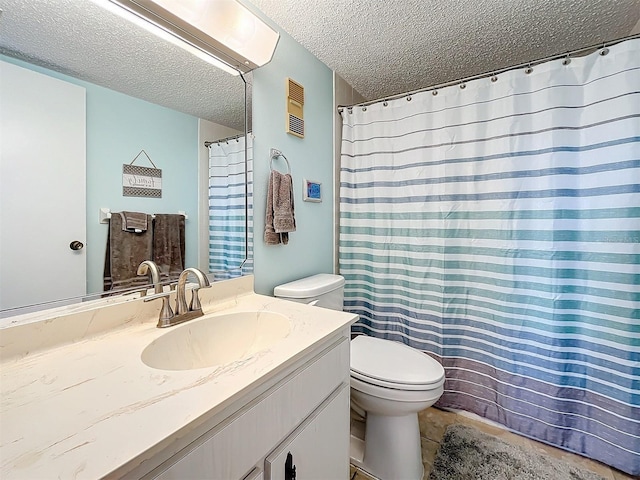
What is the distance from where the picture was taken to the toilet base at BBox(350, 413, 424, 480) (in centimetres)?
120

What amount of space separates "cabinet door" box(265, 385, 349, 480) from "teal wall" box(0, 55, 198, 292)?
70cm

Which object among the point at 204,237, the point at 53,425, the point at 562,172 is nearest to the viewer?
the point at 53,425

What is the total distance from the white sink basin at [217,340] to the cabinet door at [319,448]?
240 mm

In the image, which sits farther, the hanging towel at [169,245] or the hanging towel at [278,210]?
the hanging towel at [278,210]

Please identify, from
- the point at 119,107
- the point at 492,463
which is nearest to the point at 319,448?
the point at 492,463

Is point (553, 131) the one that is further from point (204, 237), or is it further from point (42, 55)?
point (42, 55)

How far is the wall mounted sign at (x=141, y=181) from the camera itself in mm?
916

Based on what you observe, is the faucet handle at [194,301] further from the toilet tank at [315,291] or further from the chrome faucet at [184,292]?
the toilet tank at [315,291]

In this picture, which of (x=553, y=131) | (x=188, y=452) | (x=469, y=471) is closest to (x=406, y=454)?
(x=469, y=471)

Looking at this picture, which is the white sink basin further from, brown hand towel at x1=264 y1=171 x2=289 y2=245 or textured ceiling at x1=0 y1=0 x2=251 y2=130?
textured ceiling at x1=0 y1=0 x2=251 y2=130

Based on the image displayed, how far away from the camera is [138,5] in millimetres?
896

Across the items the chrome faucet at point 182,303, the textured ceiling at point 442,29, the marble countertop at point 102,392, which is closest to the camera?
the marble countertop at point 102,392

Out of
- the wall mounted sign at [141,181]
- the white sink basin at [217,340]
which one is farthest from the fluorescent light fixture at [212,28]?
the white sink basin at [217,340]

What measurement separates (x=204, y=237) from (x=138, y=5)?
781 millimetres
